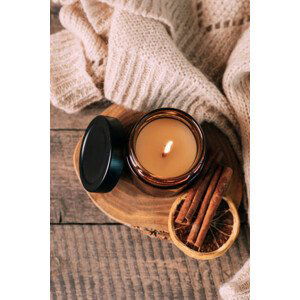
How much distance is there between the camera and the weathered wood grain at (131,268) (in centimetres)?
58

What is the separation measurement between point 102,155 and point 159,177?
76 millimetres

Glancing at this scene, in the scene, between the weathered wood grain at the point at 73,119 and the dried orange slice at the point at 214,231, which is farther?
the weathered wood grain at the point at 73,119

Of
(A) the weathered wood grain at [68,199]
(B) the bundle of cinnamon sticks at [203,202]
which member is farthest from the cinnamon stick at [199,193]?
(A) the weathered wood grain at [68,199]

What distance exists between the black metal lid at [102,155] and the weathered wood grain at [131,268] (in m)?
0.10

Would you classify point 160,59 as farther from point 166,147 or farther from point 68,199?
point 68,199

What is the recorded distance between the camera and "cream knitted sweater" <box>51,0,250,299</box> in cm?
53

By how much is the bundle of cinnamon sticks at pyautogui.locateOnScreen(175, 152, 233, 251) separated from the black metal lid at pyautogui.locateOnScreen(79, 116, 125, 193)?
90 mm

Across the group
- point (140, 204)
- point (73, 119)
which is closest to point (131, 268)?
point (140, 204)

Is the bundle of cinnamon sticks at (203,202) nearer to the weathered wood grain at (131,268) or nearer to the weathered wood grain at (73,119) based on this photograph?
the weathered wood grain at (131,268)

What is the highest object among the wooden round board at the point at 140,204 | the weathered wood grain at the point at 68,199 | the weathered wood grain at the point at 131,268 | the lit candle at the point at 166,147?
the lit candle at the point at 166,147

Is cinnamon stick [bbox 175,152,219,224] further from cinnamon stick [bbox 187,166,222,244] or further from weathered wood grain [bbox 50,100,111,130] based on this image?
weathered wood grain [bbox 50,100,111,130]

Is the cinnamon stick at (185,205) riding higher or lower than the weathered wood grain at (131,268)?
higher
